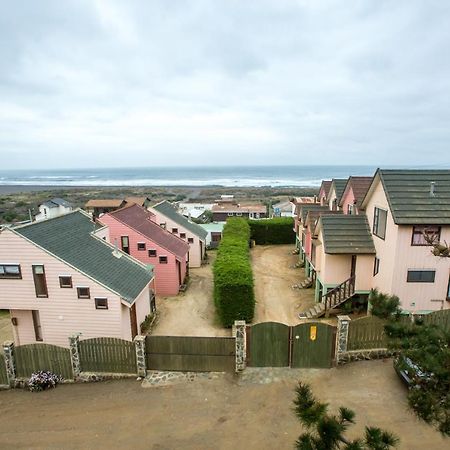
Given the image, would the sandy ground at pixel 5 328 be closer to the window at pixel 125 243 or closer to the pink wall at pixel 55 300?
the pink wall at pixel 55 300

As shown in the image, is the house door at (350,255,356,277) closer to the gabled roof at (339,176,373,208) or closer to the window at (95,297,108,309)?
the gabled roof at (339,176,373,208)

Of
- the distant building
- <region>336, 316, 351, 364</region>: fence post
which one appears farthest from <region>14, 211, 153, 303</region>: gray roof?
the distant building

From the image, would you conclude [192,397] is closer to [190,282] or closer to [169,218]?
[190,282]

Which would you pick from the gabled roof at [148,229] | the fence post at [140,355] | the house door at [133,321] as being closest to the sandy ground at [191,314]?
the house door at [133,321]

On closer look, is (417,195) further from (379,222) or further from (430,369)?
(430,369)

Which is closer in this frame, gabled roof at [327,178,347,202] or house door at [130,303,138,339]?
house door at [130,303,138,339]

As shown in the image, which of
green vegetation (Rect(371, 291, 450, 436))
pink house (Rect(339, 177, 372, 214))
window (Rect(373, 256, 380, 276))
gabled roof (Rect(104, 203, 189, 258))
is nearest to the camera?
green vegetation (Rect(371, 291, 450, 436))
